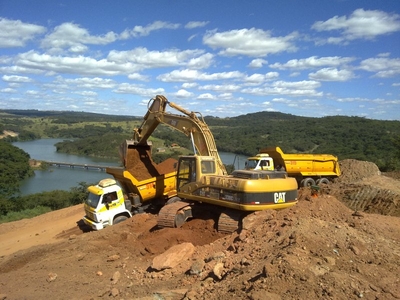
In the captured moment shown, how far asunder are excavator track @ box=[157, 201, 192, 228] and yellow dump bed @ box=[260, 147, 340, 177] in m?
9.70

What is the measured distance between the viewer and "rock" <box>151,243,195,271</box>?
6961mm

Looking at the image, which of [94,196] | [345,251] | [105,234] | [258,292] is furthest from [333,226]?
[94,196]

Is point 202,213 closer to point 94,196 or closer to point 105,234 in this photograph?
point 105,234

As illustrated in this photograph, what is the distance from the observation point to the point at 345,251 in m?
5.88

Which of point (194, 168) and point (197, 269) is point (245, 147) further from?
point (197, 269)

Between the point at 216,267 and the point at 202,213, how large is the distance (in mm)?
3944

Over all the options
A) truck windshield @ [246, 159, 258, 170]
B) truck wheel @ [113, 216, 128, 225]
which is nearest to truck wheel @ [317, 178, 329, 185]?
truck windshield @ [246, 159, 258, 170]

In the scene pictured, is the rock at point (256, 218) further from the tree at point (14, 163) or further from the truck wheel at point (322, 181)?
the tree at point (14, 163)

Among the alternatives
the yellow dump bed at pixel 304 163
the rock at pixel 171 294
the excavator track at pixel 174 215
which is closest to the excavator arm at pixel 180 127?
the excavator track at pixel 174 215

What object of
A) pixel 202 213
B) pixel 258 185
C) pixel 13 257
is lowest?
pixel 13 257

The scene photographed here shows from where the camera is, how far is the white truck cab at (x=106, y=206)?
39.0 feet

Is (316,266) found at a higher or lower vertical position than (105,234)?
higher

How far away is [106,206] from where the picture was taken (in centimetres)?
1201

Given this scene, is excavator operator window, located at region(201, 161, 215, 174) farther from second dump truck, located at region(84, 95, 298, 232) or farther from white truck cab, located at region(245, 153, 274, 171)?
white truck cab, located at region(245, 153, 274, 171)
